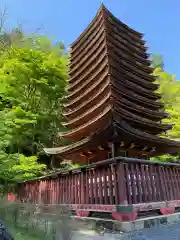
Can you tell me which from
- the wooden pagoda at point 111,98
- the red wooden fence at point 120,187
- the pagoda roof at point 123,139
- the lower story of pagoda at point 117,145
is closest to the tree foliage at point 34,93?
the wooden pagoda at point 111,98

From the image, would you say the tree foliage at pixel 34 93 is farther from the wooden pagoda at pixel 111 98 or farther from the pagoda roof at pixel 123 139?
the pagoda roof at pixel 123 139

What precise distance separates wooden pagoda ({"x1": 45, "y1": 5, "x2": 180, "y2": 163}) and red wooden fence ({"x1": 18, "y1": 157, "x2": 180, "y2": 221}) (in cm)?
173

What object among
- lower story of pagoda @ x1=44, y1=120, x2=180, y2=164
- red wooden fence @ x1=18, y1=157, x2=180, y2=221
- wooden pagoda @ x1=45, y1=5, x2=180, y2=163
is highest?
wooden pagoda @ x1=45, y1=5, x2=180, y2=163

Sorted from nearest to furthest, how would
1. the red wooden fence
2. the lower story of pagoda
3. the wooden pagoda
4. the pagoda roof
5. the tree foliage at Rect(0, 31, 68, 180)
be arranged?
the red wooden fence
the pagoda roof
the lower story of pagoda
the wooden pagoda
the tree foliage at Rect(0, 31, 68, 180)

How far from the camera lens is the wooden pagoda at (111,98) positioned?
9.85 metres

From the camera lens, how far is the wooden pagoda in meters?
9.85

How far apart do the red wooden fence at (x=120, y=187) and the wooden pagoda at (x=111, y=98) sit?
1.73 m

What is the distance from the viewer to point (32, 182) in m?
10.3

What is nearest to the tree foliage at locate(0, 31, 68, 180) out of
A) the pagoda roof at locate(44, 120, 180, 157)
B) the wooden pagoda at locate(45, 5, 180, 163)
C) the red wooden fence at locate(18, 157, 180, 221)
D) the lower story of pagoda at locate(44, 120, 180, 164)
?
the wooden pagoda at locate(45, 5, 180, 163)

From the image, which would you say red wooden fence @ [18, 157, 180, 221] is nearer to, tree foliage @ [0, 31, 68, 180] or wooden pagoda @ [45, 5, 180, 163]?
wooden pagoda @ [45, 5, 180, 163]

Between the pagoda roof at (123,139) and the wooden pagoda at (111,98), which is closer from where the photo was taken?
the pagoda roof at (123,139)

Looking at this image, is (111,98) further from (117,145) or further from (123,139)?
(117,145)

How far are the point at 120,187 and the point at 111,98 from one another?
186 inches

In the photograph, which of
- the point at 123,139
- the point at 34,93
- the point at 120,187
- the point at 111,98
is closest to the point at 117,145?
the point at 123,139
